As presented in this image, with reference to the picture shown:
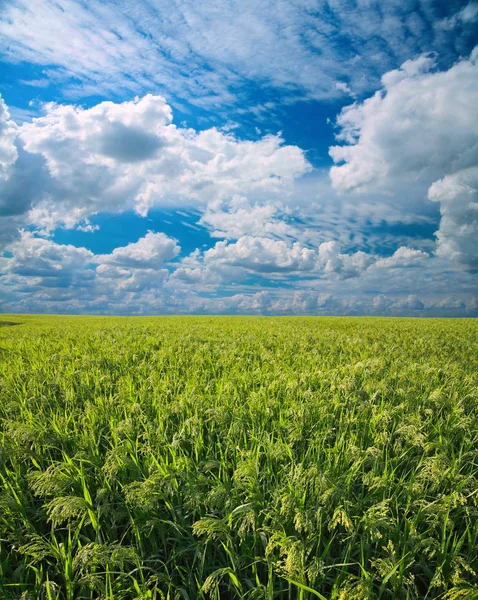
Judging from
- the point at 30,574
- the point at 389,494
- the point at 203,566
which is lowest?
the point at 30,574

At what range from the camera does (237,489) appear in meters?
3.21

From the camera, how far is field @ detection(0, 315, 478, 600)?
8.44 feet

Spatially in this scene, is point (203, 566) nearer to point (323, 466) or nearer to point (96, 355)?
point (323, 466)

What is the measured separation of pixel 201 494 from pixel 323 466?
1312mm

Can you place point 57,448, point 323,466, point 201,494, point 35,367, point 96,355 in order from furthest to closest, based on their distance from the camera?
point 96,355, point 35,367, point 57,448, point 323,466, point 201,494

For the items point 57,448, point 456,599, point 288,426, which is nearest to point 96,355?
point 57,448

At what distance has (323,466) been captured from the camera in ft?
12.0

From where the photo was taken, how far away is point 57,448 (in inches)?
168

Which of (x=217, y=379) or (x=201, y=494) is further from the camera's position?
(x=217, y=379)

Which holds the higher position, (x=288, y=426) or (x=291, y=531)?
(x=288, y=426)

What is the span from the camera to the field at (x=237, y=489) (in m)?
2.57

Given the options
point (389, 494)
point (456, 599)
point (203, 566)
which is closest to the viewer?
point (456, 599)

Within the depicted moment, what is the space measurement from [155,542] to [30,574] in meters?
1.00

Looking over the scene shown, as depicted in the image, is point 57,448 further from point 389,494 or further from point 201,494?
point 389,494
